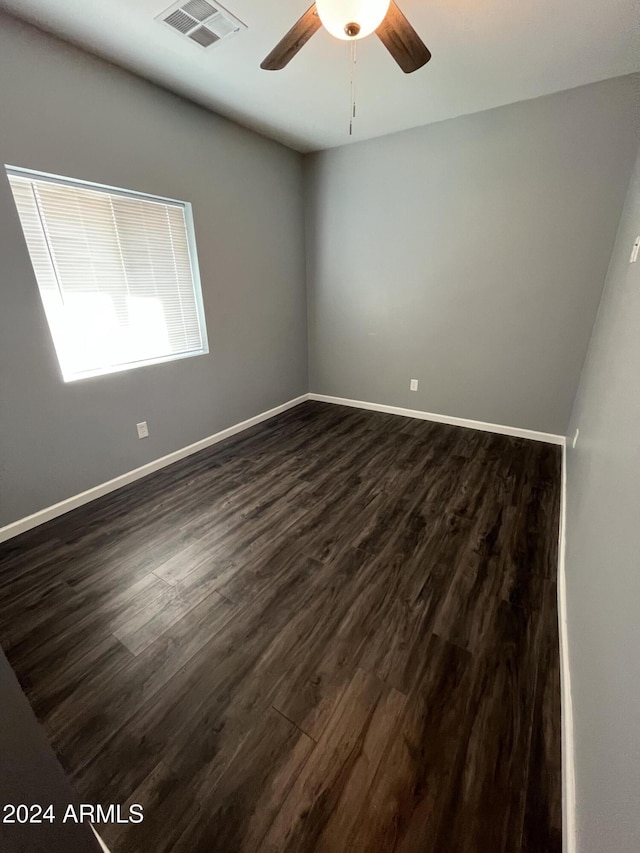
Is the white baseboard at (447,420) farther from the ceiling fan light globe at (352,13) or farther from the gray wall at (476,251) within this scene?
the ceiling fan light globe at (352,13)

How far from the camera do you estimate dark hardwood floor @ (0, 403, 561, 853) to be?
994 mm

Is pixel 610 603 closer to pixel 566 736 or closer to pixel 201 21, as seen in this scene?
pixel 566 736

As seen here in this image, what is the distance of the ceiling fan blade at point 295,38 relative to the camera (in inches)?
56.1

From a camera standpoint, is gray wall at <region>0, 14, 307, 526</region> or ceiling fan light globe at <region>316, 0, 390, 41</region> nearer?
ceiling fan light globe at <region>316, 0, 390, 41</region>

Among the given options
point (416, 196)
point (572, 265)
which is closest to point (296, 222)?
point (416, 196)

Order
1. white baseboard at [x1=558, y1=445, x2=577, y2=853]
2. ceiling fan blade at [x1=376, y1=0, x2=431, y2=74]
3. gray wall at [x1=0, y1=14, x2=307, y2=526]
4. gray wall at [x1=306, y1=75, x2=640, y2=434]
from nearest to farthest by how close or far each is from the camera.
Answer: white baseboard at [x1=558, y1=445, x2=577, y2=853]
ceiling fan blade at [x1=376, y1=0, x2=431, y2=74]
gray wall at [x1=0, y1=14, x2=307, y2=526]
gray wall at [x1=306, y1=75, x2=640, y2=434]

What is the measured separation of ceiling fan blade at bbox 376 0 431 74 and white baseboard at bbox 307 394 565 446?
2.80 metres

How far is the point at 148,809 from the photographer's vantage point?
998 mm

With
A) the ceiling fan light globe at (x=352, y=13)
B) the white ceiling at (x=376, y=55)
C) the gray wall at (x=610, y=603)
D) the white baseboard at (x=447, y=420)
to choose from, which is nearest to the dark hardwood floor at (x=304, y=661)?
the gray wall at (x=610, y=603)

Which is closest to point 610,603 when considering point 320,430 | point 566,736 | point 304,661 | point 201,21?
point 566,736

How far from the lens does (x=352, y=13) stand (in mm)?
1297

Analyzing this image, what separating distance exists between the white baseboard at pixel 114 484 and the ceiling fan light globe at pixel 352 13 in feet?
9.22

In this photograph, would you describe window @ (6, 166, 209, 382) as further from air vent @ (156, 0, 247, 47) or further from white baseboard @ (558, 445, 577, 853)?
white baseboard @ (558, 445, 577, 853)

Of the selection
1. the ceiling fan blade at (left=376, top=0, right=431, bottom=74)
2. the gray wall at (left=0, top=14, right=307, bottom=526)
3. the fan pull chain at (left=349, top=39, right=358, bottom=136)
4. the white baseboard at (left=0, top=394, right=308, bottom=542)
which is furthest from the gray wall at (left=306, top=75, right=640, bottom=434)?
the ceiling fan blade at (left=376, top=0, right=431, bottom=74)
